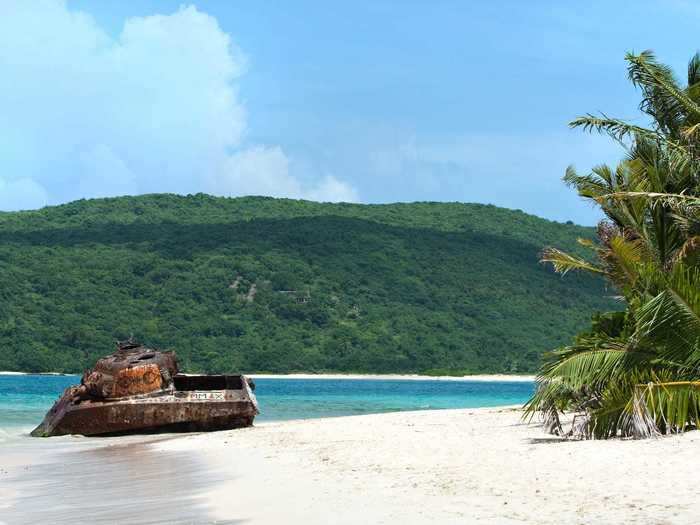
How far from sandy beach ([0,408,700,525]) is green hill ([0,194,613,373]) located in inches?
3127

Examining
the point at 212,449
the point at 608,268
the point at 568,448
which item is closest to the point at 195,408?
the point at 212,449

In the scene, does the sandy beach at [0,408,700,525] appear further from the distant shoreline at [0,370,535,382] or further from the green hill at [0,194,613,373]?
the green hill at [0,194,613,373]

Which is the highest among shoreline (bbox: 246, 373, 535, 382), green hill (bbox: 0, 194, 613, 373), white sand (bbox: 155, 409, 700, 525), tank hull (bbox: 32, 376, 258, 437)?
green hill (bbox: 0, 194, 613, 373)

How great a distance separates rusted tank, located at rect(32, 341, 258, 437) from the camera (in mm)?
24422

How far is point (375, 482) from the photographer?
12.4 m

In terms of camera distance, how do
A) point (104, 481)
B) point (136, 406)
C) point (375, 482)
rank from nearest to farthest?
point (375, 482)
point (104, 481)
point (136, 406)

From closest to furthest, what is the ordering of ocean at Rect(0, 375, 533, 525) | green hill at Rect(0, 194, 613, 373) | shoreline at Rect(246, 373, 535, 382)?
1. ocean at Rect(0, 375, 533, 525)
2. shoreline at Rect(246, 373, 535, 382)
3. green hill at Rect(0, 194, 613, 373)

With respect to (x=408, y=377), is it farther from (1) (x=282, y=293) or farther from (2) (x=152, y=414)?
(2) (x=152, y=414)

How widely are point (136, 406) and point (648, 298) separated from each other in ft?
41.1

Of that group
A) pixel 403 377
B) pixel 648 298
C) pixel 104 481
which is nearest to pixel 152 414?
pixel 104 481

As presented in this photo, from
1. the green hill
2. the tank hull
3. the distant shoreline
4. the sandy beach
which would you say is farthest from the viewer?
the green hill

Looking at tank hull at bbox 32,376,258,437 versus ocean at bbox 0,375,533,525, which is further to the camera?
tank hull at bbox 32,376,258,437

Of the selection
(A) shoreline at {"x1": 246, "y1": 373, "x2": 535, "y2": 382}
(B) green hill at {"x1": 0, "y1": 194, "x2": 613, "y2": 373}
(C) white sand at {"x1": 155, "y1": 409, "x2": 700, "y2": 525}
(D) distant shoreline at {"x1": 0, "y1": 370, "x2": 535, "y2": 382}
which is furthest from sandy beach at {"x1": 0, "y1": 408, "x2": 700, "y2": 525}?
(A) shoreline at {"x1": 246, "y1": 373, "x2": 535, "y2": 382}

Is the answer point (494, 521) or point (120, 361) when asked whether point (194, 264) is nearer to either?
point (120, 361)
